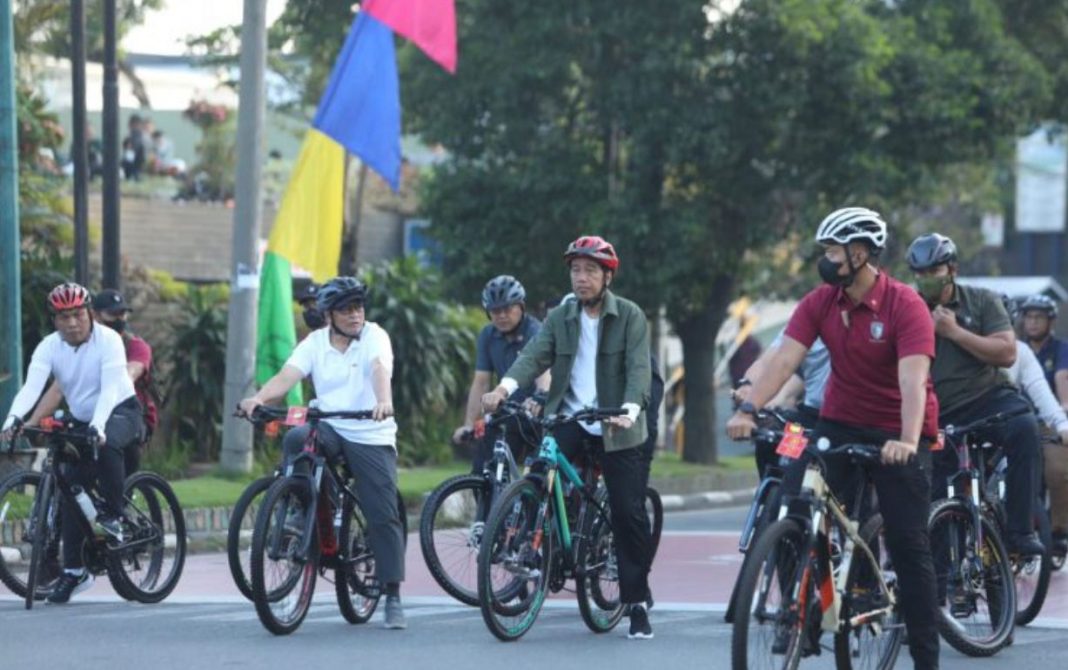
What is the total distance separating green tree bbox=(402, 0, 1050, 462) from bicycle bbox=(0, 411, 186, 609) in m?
12.6

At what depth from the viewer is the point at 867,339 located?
28.1 feet

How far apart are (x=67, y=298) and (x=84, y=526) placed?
1.26 m

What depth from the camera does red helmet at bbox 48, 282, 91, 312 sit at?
1210 cm

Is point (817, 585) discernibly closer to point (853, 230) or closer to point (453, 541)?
point (853, 230)

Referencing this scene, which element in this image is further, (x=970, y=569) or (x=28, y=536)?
(x=28, y=536)

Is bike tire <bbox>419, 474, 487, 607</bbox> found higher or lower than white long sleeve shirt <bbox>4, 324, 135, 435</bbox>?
lower

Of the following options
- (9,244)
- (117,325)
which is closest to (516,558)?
(117,325)

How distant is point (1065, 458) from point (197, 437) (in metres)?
11.2

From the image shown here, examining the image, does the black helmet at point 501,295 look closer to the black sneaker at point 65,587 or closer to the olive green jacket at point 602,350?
the olive green jacket at point 602,350

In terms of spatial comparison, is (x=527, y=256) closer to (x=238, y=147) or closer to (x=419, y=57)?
(x=419, y=57)

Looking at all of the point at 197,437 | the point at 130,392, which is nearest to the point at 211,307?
the point at 197,437

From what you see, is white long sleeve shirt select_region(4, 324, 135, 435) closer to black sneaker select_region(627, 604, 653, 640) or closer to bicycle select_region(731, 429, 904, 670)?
black sneaker select_region(627, 604, 653, 640)

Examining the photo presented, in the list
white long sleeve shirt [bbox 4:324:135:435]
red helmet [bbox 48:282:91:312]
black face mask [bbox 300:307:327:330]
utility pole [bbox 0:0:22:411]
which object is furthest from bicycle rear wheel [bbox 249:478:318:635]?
utility pole [bbox 0:0:22:411]

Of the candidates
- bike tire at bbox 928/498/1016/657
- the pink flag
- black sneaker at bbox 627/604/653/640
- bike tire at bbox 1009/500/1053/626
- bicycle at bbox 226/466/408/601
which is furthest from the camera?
the pink flag
